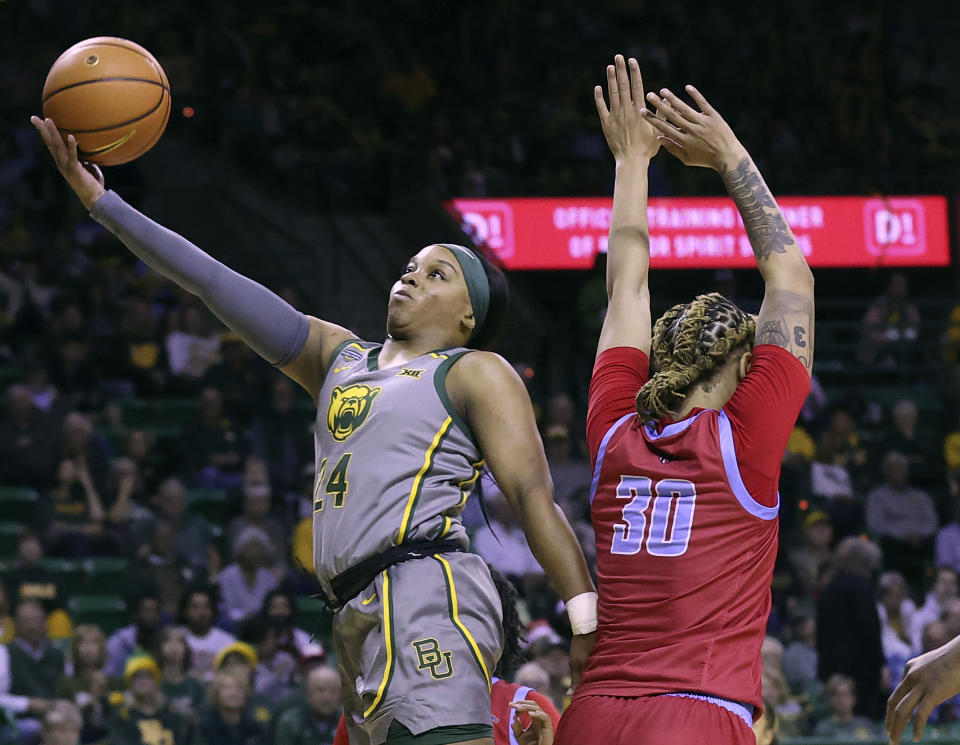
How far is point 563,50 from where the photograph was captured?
636 inches

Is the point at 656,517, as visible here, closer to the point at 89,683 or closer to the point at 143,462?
the point at 89,683

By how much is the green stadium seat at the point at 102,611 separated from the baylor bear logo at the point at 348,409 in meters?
6.63

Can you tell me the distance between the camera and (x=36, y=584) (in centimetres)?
926

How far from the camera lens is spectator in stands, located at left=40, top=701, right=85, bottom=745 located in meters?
7.01

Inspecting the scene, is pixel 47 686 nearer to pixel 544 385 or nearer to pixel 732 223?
pixel 544 385

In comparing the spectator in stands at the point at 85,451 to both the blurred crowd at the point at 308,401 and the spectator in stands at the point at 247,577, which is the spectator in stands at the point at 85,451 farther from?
the spectator in stands at the point at 247,577

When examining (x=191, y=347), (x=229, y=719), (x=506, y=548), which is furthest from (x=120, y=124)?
(x=191, y=347)

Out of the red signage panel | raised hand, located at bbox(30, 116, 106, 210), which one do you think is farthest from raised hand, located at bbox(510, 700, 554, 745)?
the red signage panel

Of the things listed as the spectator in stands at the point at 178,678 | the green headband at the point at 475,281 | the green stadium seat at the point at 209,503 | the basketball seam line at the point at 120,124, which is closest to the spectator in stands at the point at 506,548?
the spectator in stands at the point at 178,678

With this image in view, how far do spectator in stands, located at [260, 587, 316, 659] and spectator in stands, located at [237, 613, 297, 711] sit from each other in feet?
0.12

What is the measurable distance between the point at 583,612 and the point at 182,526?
23.3ft

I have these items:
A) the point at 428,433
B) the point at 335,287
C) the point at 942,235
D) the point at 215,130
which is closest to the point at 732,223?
the point at 942,235

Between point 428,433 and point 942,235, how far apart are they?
11.3 meters

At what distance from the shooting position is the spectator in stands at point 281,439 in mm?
10827
